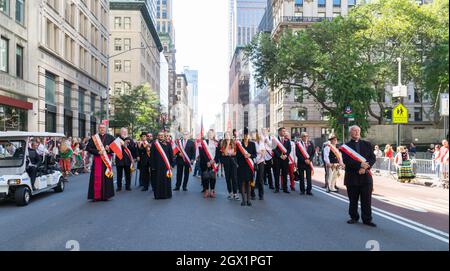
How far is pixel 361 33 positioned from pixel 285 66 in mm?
7621

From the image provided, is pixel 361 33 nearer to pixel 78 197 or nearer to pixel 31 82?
pixel 31 82

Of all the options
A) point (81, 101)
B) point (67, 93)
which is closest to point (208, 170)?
point (67, 93)

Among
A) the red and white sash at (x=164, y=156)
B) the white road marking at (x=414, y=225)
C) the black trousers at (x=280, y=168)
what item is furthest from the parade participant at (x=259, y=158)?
the white road marking at (x=414, y=225)

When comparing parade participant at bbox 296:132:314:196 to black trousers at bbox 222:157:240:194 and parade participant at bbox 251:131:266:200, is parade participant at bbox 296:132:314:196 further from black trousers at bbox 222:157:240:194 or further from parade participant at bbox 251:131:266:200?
black trousers at bbox 222:157:240:194

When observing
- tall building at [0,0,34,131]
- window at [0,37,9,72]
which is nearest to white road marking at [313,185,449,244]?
tall building at [0,0,34,131]

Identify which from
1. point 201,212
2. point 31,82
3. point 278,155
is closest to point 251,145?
point 201,212

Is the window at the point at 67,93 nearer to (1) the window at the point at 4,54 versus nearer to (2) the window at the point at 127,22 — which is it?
(1) the window at the point at 4,54

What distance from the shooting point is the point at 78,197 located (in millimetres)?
12273

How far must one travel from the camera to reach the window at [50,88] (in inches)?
1224

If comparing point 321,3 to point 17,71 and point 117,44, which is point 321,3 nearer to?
point 117,44

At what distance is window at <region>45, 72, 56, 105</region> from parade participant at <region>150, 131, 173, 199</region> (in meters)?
21.7

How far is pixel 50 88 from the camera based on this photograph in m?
32.0

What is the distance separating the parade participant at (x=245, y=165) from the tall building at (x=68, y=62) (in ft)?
71.4

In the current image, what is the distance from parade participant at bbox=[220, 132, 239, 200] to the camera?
1112 cm
